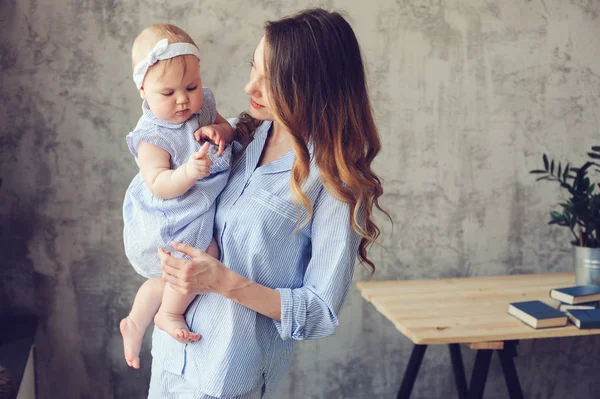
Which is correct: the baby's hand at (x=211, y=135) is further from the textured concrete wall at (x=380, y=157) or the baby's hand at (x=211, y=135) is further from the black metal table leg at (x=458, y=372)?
the black metal table leg at (x=458, y=372)

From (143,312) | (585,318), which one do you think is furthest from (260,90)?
(585,318)

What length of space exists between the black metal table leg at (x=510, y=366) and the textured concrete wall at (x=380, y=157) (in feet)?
2.66

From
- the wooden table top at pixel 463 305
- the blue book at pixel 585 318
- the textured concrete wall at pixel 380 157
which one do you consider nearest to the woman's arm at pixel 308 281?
the wooden table top at pixel 463 305

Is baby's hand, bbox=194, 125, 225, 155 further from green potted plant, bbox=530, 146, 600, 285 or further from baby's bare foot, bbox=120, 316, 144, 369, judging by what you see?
green potted plant, bbox=530, 146, 600, 285

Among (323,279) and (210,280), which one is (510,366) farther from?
(210,280)

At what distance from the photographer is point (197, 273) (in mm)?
1406

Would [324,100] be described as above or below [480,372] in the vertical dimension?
above

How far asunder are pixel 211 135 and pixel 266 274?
14.1 inches

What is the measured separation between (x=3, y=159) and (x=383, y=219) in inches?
68.1

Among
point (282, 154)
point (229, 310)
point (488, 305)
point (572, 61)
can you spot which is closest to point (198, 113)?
point (282, 154)

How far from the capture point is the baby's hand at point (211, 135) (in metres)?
1.54

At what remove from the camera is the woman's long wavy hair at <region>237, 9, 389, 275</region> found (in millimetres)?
1463

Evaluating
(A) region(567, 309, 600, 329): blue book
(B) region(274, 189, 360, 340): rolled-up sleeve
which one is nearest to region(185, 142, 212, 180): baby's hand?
(B) region(274, 189, 360, 340): rolled-up sleeve

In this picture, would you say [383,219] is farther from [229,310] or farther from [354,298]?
[229,310]
